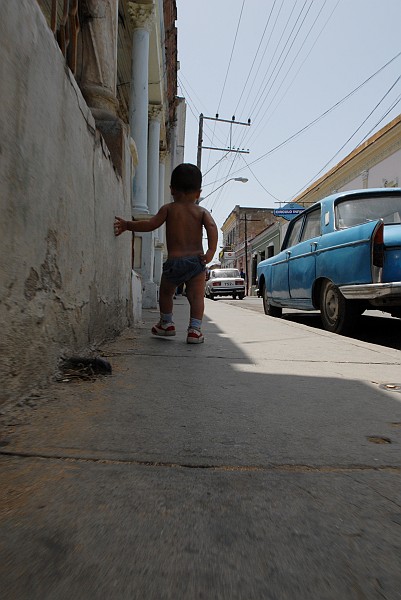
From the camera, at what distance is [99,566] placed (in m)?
0.76

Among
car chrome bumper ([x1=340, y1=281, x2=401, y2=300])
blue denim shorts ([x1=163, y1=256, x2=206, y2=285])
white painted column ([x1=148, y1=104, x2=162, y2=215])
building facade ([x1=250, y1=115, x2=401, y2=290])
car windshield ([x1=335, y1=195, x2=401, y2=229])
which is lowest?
car chrome bumper ([x1=340, y1=281, x2=401, y2=300])

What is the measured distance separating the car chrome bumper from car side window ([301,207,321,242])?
1.29 metres

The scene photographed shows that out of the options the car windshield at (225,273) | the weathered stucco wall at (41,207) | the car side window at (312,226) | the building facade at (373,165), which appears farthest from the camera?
the car windshield at (225,273)

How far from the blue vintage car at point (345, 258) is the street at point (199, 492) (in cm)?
202

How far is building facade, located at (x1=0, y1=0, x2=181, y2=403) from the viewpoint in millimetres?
1459

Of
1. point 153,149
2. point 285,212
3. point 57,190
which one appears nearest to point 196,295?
point 57,190

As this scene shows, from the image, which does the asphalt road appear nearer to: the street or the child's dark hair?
the child's dark hair

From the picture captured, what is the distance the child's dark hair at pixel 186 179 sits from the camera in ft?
11.4

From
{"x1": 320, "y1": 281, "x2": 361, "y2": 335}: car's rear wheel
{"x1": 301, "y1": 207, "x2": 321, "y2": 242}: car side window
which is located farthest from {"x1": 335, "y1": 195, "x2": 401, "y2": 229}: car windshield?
{"x1": 320, "y1": 281, "x2": 361, "y2": 335}: car's rear wheel

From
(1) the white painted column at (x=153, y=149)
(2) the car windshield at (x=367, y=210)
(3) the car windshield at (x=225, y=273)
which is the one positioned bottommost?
(3) the car windshield at (x=225, y=273)

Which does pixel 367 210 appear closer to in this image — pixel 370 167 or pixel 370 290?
pixel 370 290

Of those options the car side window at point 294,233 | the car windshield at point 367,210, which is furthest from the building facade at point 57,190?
the car side window at point 294,233

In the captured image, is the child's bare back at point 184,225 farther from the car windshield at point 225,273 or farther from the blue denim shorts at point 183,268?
the car windshield at point 225,273

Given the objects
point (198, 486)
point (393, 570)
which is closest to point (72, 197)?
point (198, 486)
